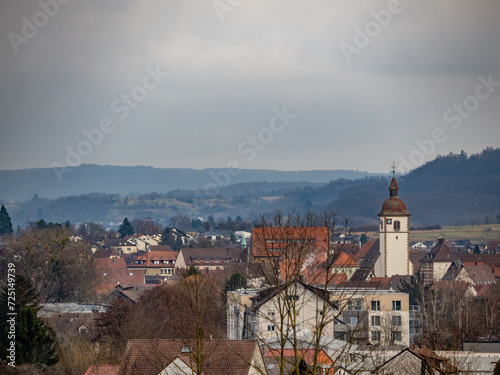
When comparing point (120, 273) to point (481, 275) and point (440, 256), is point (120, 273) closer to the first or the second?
point (440, 256)

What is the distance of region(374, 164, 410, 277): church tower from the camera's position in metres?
90.0

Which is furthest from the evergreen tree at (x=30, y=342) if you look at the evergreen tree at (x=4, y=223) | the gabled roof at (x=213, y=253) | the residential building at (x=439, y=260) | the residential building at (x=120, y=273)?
the evergreen tree at (x=4, y=223)

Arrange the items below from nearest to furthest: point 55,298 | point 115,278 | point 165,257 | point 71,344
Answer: point 71,344
point 55,298
point 115,278
point 165,257

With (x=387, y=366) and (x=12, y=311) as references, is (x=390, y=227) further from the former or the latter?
(x=387, y=366)

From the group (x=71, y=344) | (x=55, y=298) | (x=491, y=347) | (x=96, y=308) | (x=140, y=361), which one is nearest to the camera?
(x=140, y=361)

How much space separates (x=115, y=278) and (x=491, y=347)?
262 ft

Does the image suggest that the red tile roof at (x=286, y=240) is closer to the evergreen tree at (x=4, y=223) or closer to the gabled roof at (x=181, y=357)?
the gabled roof at (x=181, y=357)

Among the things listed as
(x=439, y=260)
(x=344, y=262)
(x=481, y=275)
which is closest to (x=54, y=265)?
(x=481, y=275)

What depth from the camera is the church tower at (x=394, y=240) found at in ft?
295

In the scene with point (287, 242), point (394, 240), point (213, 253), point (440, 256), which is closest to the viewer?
point (287, 242)

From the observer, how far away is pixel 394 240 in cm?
9038

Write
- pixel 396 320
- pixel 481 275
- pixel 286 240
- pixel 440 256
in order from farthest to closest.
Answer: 1. pixel 440 256
2. pixel 481 275
3. pixel 396 320
4. pixel 286 240

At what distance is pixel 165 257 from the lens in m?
141

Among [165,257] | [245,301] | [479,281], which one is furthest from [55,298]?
[165,257]
